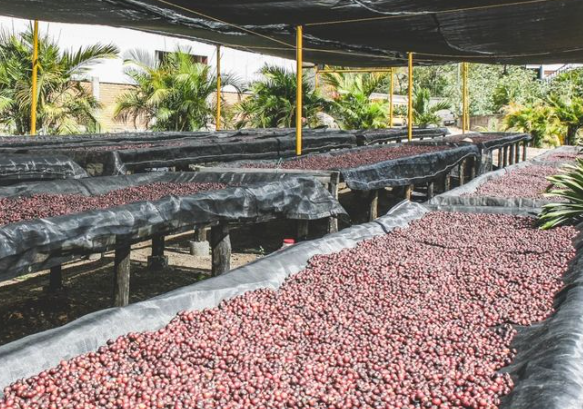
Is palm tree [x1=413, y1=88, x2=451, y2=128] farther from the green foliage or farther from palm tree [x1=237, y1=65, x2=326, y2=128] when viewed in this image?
the green foliage

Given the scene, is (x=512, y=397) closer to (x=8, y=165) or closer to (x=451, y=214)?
(x=451, y=214)

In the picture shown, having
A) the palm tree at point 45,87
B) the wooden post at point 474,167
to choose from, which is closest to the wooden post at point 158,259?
the wooden post at point 474,167

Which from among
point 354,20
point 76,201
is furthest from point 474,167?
point 76,201

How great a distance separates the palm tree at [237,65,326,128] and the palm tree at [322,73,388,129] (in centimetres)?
59

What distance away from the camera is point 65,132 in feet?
37.1

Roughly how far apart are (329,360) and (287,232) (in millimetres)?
5157

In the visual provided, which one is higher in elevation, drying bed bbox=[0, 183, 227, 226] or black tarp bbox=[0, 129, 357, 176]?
black tarp bbox=[0, 129, 357, 176]

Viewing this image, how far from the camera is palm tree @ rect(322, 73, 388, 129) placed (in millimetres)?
16812

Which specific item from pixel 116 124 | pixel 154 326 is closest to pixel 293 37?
pixel 154 326

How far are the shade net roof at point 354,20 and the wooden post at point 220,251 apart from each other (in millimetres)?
2453

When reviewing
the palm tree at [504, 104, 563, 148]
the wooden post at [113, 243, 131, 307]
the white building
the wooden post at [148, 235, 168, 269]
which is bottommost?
the wooden post at [148, 235, 168, 269]

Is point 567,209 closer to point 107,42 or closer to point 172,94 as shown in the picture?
point 172,94

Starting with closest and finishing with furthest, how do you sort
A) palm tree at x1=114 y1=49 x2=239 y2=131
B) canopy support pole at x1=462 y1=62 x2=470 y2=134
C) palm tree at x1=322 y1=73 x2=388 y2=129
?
palm tree at x1=114 y1=49 x2=239 y2=131 → canopy support pole at x1=462 y1=62 x2=470 y2=134 → palm tree at x1=322 y1=73 x2=388 y2=129

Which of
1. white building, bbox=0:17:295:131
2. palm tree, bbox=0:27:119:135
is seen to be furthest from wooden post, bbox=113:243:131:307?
white building, bbox=0:17:295:131
